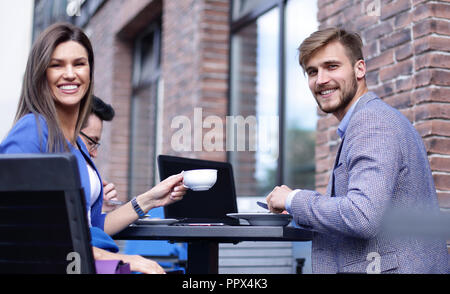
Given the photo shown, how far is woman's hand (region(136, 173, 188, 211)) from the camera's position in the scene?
254cm

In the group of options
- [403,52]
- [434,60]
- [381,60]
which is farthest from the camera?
[381,60]

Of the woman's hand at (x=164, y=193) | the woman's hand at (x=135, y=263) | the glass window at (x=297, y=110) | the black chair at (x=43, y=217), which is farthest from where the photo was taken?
the glass window at (x=297, y=110)

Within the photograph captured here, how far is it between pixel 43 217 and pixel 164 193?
1.03 metres

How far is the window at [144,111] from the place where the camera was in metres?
7.95

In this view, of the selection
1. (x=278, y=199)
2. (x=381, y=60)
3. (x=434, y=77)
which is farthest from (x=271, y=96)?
(x=278, y=199)

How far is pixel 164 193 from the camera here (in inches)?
→ 100

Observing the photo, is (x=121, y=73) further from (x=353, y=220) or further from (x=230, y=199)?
(x=353, y=220)

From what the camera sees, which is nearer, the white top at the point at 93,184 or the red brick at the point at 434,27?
the white top at the point at 93,184

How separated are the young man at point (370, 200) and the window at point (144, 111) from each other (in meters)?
5.69

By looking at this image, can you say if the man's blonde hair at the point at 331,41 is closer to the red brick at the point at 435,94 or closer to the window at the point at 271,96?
the red brick at the point at 435,94

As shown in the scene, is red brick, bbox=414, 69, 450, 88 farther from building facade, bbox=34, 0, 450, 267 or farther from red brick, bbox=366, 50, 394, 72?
red brick, bbox=366, 50, 394, 72

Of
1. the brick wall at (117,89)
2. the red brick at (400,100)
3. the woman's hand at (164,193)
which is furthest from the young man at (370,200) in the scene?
the brick wall at (117,89)

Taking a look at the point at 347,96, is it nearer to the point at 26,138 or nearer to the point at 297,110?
the point at 26,138

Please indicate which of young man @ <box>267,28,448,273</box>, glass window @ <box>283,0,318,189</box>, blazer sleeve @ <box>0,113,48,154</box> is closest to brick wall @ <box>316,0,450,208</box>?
young man @ <box>267,28,448,273</box>
